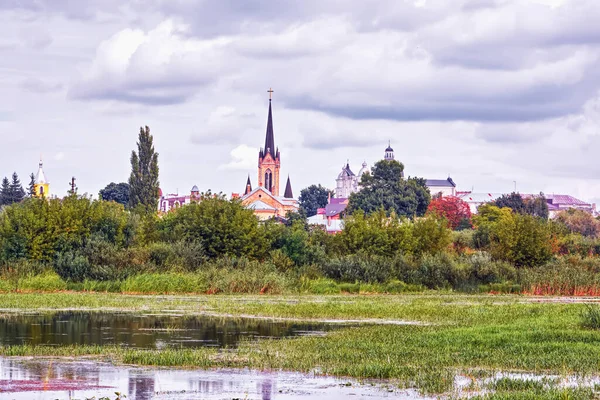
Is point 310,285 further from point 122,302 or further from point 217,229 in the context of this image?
point 122,302

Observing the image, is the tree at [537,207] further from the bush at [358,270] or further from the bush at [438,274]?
the bush at [358,270]

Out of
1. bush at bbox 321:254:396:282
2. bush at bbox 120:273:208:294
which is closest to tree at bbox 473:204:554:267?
bush at bbox 321:254:396:282

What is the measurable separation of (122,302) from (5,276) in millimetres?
11674

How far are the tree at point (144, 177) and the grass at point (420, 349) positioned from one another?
76884 millimetres

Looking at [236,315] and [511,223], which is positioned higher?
[511,223]

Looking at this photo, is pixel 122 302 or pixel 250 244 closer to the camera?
pixel 122 302

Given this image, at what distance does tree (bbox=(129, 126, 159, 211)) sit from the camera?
119 m

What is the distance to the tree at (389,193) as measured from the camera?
161 meters

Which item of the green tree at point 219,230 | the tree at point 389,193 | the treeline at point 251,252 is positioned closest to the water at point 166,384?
the treeline at point 251,252

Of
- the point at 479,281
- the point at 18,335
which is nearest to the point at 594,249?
the point at 479,281

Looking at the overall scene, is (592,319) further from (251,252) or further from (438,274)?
(251,252)

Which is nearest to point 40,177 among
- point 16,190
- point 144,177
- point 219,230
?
point 16,190

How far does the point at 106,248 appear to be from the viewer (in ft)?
188

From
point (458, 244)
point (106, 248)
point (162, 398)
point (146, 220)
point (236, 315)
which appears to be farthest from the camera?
point (458, 244)
